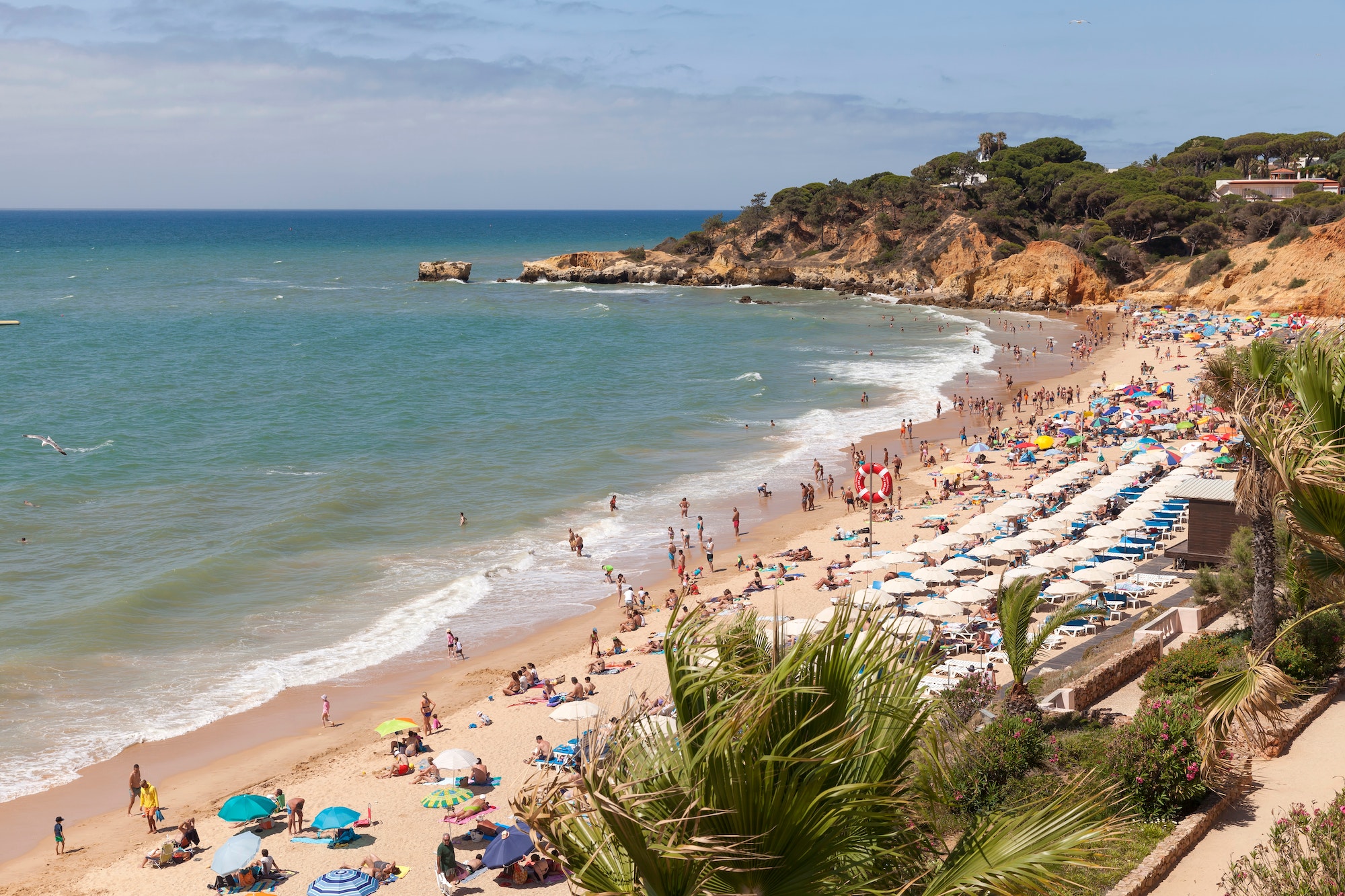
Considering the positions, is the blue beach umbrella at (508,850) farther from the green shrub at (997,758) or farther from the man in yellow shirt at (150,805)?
the green shrub at (997,758)

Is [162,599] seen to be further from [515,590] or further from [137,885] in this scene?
Result: [137,885]

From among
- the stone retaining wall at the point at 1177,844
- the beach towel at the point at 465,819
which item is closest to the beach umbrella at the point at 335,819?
the beach towel at the point at 465,819

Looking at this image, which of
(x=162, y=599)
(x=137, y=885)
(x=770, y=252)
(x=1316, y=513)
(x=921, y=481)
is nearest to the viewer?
(x=1316, y=513)

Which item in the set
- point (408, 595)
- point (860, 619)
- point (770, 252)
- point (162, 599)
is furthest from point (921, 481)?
point (770, 252)

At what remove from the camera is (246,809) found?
1413 centimetres

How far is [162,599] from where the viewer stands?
75.4ft

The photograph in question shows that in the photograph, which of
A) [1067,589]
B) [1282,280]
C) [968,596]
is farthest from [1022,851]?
[1282,280]

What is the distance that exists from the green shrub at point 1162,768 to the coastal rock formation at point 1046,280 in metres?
68.3

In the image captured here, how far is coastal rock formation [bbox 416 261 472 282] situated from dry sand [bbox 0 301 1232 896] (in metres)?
84.0

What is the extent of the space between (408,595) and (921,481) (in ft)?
53.6

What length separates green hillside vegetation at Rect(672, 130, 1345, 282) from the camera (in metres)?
75.3

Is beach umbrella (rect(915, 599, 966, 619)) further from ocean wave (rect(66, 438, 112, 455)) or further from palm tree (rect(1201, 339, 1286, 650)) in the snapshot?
ocean wave (rect(66, 438, 112, 455))

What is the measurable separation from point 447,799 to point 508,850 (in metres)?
2.08

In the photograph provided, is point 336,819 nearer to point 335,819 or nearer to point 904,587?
point 335,819
